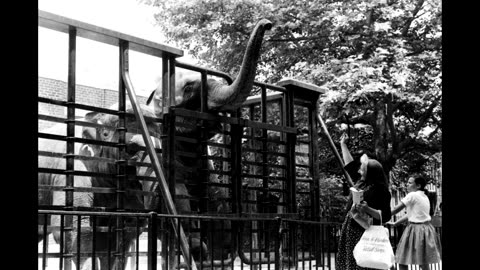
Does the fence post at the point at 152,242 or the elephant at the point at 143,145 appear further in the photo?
the elephant at the point at 143,145

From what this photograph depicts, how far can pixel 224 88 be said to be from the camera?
777 cm

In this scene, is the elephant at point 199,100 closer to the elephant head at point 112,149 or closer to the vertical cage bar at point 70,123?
the elephant head at point 112,149

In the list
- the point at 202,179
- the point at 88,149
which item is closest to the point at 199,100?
the point at 202,179

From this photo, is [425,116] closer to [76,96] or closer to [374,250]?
[76,96]

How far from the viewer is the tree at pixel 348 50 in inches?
610

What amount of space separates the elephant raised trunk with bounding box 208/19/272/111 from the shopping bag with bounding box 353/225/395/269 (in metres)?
2.51

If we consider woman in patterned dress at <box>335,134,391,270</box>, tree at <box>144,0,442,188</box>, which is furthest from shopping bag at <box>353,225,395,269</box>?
tree at <box>144,0,442,188</box>

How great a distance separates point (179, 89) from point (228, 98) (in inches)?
28.6

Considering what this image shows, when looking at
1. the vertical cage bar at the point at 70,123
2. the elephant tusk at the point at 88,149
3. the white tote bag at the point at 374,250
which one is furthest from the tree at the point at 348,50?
the vertical cage bar at the point at 70,123

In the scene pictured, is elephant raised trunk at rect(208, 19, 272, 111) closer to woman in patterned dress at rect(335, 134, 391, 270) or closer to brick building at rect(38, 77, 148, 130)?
brick building at rect(38, 77, 148, 130)

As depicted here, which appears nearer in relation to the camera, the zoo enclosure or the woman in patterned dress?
the woman in patterned dress

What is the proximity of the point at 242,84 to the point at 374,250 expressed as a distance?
275 cm

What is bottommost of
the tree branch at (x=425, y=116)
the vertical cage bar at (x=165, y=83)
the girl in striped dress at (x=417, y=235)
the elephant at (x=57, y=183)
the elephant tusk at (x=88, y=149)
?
the girl in striped dress at (x=417, y=235)

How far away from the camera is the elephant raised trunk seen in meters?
7.45
